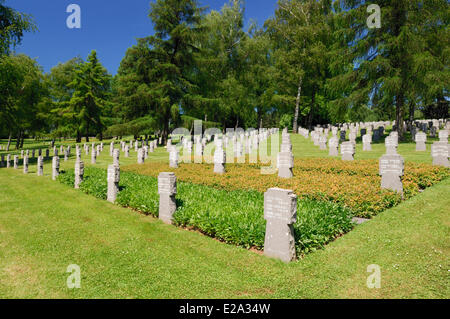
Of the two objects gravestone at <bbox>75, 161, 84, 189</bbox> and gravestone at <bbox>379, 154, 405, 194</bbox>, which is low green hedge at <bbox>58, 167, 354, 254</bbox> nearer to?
gravestone at <bbox>379, 154, 405, 194</bbox>

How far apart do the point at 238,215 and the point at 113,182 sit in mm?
5555

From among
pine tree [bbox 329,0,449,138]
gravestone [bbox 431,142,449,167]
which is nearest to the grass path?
gravestone [bbox 431,142,449,167]

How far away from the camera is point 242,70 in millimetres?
42625

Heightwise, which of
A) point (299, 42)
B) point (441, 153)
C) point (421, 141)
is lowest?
point (441, 153)

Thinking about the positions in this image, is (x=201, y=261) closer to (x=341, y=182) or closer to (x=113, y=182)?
(x=113, y=182)

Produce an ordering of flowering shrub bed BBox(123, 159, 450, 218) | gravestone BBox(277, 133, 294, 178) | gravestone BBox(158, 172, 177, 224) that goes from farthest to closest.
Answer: gravestone BBox(277, 133, 294, 178) → flowering shrub bed BBox(123, 159, 450, 218) → gravestone BBox(158, 172, 177, 224)

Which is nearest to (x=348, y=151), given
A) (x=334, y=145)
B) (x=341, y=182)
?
(x=334, y=145)

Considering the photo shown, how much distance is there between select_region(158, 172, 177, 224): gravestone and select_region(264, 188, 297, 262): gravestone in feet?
9.92

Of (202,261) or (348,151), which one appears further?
(348,151)

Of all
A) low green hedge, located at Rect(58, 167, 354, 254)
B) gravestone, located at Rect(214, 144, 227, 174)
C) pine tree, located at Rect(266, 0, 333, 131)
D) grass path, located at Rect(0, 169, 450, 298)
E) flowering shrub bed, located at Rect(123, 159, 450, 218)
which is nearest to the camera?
grass path, located at Rect(0, 169, 450, 298)

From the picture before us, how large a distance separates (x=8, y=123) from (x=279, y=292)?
28796mm

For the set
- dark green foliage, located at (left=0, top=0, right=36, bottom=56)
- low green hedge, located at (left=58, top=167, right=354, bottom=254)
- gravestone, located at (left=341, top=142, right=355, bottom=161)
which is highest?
dark green foliage, located at (left=0, top=0, right=36, bottom=56)

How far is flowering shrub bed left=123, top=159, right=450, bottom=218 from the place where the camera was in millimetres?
7625
